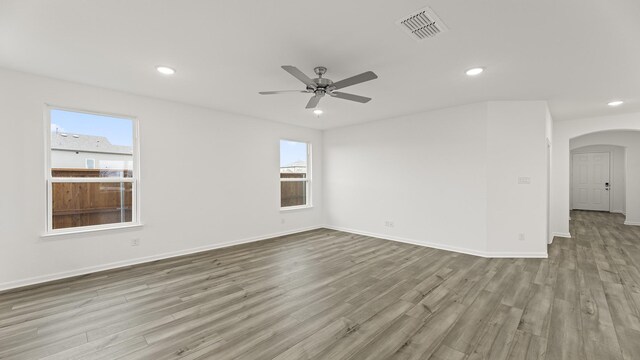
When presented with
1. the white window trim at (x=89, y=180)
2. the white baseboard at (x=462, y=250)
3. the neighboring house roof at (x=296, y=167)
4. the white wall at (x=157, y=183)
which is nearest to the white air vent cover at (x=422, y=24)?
the white baseboard at (x=462, y=250)

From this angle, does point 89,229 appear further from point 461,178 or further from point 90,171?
point 461,178

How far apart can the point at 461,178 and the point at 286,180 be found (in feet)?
12.0

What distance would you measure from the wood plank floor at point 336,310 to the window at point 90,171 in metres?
0.84

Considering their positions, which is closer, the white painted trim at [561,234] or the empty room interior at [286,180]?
the empty room interior at [286,180]

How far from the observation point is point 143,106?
4.09m

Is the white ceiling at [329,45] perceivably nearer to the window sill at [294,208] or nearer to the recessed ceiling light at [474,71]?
the recessed ceiling light at [474,71]

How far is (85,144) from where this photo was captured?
373 centimetres

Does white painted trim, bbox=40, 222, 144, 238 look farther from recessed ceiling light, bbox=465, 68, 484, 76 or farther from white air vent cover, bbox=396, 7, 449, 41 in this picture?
recessed ceiling light, bbox=465, 68, 484, 76

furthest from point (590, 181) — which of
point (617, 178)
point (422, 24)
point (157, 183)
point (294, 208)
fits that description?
point (157, 183)

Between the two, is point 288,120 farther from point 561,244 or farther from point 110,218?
point 561,244

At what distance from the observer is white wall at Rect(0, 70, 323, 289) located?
10.5 feet

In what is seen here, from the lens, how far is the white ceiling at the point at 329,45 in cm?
199

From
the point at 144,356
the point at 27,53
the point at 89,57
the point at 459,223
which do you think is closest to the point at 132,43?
the point at 89,57

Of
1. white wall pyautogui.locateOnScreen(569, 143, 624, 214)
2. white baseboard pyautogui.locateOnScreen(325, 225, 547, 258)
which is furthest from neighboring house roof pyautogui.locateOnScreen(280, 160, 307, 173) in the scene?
white wall pyautogui.locateOnScreen(569, 143, 624, 214)
